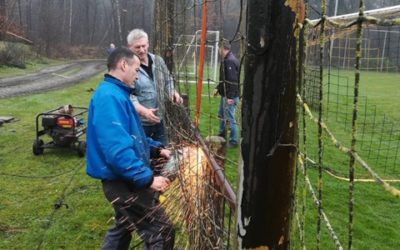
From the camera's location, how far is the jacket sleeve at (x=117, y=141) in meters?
2.76

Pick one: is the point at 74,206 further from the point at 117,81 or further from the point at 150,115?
the point at 117,81

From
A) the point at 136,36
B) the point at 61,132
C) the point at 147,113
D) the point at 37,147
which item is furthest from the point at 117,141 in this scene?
the point at 37,147

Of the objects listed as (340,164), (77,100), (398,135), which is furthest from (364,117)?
(77,100)

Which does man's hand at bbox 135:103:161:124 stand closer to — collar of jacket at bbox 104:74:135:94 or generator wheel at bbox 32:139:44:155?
collar of jacket at bbox 104:74:135:94

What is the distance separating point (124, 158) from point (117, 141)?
0.11 metres

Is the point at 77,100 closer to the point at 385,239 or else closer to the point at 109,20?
the point at 385,239

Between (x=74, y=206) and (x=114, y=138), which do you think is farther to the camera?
(x=74, y=206)

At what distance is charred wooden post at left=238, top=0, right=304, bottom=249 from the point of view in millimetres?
1452

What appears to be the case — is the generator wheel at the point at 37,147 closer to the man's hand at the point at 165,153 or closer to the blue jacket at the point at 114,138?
the man's hand at the point at 165,153

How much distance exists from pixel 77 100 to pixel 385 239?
38.6 feet

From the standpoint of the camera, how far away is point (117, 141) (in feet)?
9.05

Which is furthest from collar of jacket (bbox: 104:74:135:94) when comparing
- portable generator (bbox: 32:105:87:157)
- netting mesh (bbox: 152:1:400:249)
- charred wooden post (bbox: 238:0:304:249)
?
portable generator (bbox: 32:105:87:157)

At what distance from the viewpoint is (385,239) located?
4625mm

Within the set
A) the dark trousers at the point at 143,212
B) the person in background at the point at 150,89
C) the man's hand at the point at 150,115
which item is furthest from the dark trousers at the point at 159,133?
the dark trousers at the point at 143,212
